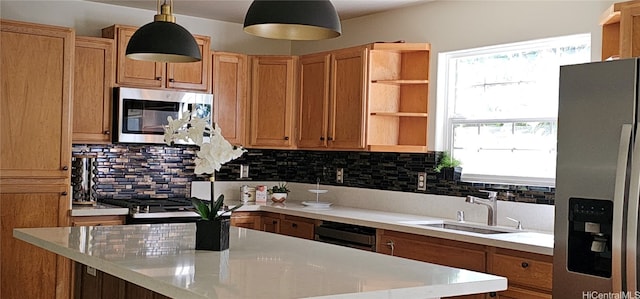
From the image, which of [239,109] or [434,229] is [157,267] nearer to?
[434,229]

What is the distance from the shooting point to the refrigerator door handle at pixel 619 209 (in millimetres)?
3072

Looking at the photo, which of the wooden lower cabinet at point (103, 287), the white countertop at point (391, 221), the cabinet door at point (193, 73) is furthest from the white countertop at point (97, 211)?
the wooden lower cabinet at point (103, 287)

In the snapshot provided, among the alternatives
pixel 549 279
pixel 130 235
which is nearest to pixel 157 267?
pixel 130 235

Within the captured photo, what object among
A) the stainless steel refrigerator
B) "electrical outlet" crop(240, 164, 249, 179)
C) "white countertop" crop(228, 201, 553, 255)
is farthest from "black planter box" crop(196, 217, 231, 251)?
"electrical outlet" crop(240, 164, 249, 179)

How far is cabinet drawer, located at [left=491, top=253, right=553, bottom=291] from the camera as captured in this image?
12.5 ft

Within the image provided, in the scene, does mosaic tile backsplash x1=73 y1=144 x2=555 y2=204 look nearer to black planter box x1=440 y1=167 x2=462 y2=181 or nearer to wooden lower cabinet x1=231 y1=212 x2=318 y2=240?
black planter box x1=440 y1=167 x2=462 y2=181

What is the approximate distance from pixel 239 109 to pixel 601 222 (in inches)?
138

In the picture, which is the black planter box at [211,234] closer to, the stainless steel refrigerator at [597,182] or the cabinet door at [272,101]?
the stainless steel refrigerator at [597,182]

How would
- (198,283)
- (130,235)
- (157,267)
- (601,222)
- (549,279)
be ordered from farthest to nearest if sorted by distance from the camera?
(549,279) → (130,235) → (601,222) → (157,267) → (198,283)

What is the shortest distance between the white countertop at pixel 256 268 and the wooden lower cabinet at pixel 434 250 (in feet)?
3.85

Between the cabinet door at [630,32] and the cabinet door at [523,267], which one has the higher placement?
the cabinet door at [630,32]

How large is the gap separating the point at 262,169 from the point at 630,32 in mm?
3695

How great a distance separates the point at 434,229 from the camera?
174 inches

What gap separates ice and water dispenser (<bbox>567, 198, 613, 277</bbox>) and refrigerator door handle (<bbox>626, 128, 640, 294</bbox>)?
124mm
